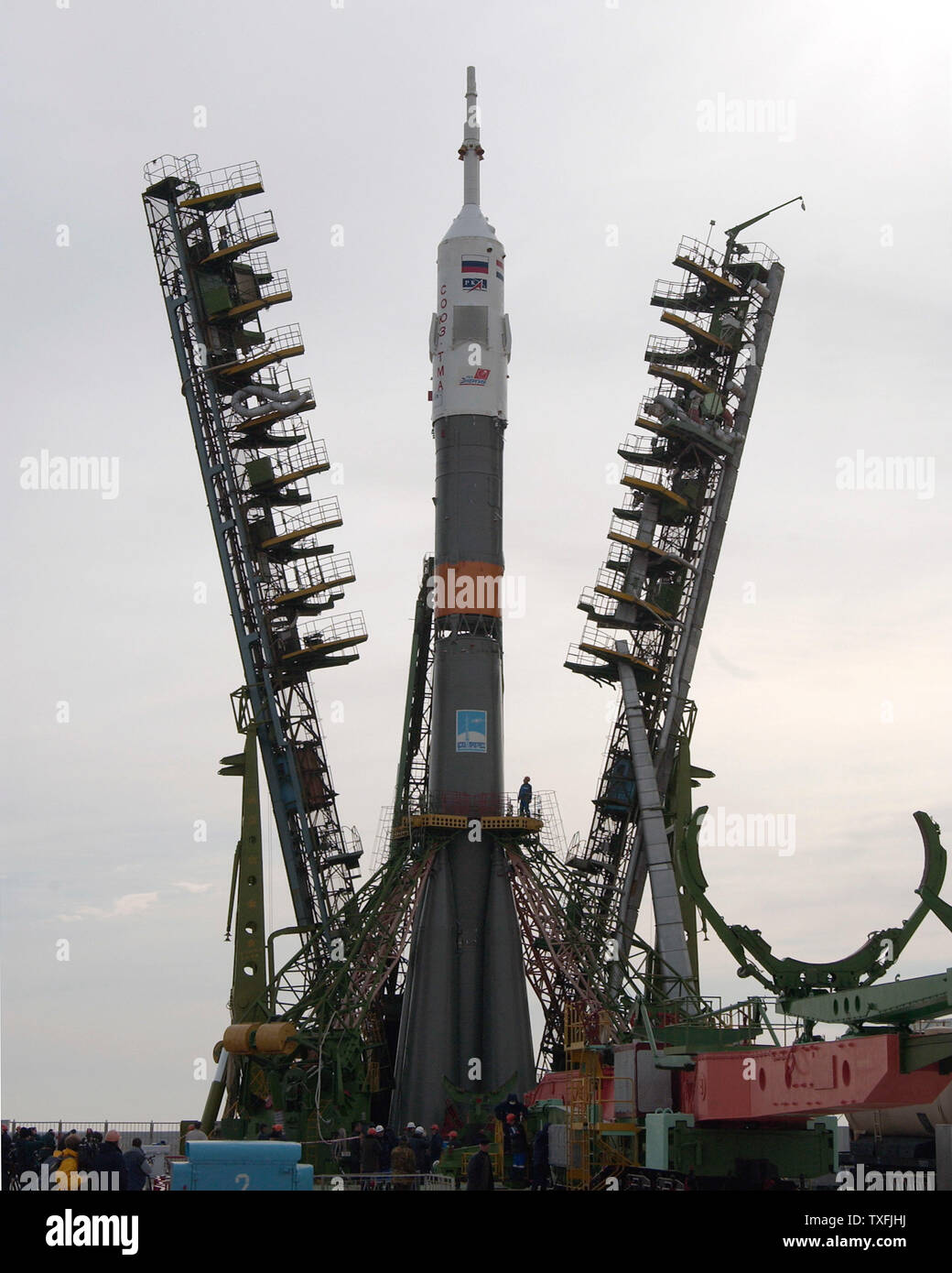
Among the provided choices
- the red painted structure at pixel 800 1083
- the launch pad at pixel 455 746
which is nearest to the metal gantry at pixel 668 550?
the launch pad at pixel 455 746

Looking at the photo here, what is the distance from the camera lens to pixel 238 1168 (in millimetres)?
21094

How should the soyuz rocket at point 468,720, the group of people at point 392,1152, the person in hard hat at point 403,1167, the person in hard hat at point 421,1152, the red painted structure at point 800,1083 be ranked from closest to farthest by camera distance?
1. the red painted structure at point 800,1083
2. the person in hard hat at point 403,1167
3. the group of people at point 392,1152
4. the person in hard hat at point 421,1152
5. the soyuz rocket at point 468,720

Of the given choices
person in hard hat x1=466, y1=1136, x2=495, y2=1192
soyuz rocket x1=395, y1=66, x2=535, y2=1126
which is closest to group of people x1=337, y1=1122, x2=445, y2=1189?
soyuz rocket x1=395, y1=66, x2=535, y2=1126

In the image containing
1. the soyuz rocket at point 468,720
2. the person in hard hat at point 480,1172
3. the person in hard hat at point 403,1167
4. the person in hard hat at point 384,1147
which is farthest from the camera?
the soyuz rocket at point 468,720

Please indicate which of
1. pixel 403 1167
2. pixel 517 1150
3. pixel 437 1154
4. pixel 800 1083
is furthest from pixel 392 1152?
pixel 437 1154

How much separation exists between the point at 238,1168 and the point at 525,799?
29286 millimetres

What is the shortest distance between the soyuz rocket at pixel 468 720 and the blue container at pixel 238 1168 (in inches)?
984

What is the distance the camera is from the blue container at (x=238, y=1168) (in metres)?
20.9

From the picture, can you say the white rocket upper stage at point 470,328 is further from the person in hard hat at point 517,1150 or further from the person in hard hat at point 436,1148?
the person in hard hat at point 517,1150

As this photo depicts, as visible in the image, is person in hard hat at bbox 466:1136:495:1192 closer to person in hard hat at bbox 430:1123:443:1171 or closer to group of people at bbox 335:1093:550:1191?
group of people at bbox 335:1093:550:1191

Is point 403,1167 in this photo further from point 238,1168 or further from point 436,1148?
point 436,1148
